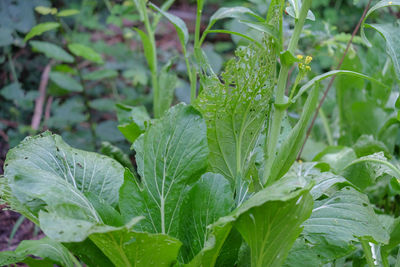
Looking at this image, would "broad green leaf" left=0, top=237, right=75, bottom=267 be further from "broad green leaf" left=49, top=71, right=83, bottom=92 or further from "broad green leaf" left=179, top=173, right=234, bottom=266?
"broad green leaf" left=49, top=71, right=83, bottom=92

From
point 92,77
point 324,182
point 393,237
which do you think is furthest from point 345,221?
point 92,77

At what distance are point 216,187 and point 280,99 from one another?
0.26 m

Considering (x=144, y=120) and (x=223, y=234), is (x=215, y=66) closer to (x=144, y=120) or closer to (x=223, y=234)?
(x=144, y=120)

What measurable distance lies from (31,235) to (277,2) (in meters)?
1.22

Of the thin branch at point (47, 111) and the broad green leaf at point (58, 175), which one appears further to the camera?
the thin branch at point (47, 111)

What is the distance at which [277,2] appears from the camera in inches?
37.9

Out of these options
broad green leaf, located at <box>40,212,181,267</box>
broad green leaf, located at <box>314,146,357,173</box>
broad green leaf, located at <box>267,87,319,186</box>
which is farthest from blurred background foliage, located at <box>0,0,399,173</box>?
broad green leaf, located at <box>40,212,181,267</box>

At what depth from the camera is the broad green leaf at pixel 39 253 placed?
0.93 meters

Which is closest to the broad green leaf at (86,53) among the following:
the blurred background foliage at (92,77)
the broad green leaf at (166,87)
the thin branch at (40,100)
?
the blurred background foliage at (92,77)

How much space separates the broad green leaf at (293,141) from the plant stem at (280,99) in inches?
1.6

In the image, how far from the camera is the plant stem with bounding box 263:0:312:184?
926 mm

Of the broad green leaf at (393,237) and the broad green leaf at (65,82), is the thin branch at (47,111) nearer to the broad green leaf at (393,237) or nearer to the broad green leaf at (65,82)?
the broad green leaf at (65,82)

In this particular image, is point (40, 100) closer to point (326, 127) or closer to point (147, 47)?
point (147, 47)

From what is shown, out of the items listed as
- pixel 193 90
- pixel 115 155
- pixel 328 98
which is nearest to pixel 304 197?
pixel 193 90
